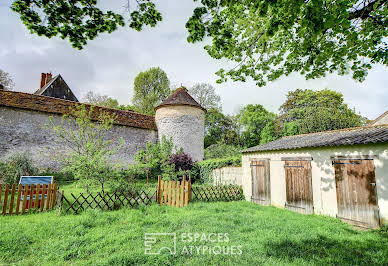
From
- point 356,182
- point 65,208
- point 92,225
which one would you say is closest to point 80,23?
point 92,225

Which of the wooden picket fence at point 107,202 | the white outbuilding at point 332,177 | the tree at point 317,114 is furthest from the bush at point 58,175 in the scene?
the tree at point 317,114

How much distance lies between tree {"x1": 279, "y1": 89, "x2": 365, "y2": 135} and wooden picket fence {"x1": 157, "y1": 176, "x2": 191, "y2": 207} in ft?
68.9

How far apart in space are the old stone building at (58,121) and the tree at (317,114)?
46.4 feet

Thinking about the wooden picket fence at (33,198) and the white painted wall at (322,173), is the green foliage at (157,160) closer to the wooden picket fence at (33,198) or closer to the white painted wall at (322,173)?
the white painted wall at (322,173)

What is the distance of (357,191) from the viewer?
6.22 m

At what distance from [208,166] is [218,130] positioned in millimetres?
18363

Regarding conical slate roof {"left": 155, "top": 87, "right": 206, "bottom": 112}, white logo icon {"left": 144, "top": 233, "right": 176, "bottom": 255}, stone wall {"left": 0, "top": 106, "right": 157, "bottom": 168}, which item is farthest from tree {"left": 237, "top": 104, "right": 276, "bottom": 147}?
white logo icon {"left": 144, "top": 233, "right": 176, "bottom": 255}

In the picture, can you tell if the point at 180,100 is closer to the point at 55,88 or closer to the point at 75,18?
the point at 55,88

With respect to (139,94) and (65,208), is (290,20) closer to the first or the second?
(65,208)

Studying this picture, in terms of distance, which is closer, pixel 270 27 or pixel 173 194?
pixel 270 27

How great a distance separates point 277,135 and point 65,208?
27.9m

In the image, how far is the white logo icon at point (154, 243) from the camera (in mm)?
3820

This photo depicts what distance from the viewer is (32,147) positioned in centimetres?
1408

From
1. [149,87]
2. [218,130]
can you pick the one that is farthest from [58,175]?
[218,130]
